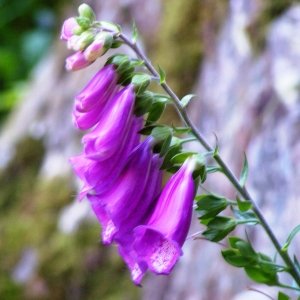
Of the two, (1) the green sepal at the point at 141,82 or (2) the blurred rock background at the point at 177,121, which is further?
(2) the blurred rock background at the point at 177,121

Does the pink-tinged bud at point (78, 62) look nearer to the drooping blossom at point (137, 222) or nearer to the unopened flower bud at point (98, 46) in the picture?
the unopened flower bud at point (98, 46)

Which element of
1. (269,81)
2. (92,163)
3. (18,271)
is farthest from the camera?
(18,271)

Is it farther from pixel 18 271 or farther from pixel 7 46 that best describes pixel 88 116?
pixel 7 46

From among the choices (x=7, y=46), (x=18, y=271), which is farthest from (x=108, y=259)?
(x=7, y=46)

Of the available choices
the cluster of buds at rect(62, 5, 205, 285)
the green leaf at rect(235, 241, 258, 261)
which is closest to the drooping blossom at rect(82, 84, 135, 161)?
the cluster of buds at rect(62, 5, 205, 285)

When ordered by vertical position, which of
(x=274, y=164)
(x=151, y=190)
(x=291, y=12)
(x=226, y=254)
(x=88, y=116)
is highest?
(x=88, y=116)

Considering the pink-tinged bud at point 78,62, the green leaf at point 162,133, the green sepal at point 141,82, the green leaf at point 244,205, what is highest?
the pink-tinged bud at point 78,62

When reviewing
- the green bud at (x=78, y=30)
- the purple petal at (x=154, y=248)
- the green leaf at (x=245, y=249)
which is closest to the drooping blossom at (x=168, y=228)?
the purple petal at (x=154, y=248)

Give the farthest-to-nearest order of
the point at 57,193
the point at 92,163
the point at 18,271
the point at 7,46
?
the point at 7,46 < the point at 57,193 < the point at 18,271 < the point at 92,163
